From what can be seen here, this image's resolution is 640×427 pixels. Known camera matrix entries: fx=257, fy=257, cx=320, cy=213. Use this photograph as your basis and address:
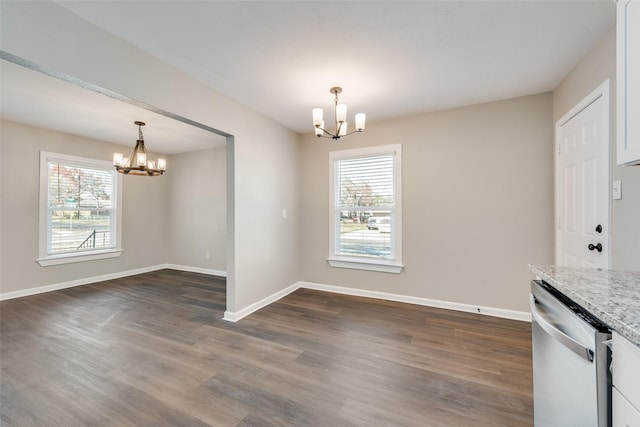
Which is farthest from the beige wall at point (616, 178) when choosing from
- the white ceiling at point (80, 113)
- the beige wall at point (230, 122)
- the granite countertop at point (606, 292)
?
the white ceiling at point (80, 113)

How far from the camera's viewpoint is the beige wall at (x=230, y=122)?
158 centimetres

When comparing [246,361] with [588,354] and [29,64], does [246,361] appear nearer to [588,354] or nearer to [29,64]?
[588,354]

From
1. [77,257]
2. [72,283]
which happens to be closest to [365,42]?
[77,257]

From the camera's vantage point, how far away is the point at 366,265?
3785 mm

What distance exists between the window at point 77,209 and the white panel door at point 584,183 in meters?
6.71

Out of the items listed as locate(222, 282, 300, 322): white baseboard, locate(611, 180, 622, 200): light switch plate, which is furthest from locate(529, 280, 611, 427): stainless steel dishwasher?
locate(222, 282, 300, 322): white baseboard

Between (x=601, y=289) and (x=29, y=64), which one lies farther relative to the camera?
(x=29, y=64)

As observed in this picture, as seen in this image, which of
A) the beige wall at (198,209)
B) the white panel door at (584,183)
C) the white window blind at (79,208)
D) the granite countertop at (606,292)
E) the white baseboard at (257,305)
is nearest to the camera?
the granite countertop at (606,292)

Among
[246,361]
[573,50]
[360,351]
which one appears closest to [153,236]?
[246,361]

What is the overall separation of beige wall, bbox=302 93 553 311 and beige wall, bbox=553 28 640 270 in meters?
0.73

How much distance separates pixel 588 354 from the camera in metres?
0.78

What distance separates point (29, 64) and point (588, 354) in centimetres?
298

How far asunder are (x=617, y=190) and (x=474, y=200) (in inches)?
55.5

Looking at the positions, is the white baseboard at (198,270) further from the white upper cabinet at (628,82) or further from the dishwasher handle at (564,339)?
the white upper cabinet at (628,82)
